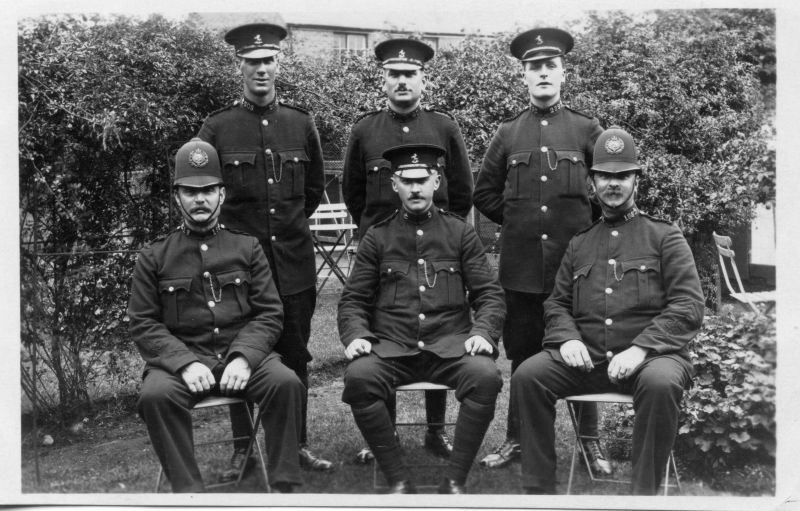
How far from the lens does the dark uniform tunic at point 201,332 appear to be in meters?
3.39

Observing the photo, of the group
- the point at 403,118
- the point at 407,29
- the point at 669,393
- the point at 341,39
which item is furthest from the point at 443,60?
→ the point at 669,393

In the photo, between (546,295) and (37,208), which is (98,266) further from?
(546,295)

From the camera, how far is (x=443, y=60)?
825cm

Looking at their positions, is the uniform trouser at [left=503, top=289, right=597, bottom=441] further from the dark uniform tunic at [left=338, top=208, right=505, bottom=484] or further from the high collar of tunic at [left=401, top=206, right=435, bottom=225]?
the high collar of tunic at [left=401, top=206, right=435, bottom=225]

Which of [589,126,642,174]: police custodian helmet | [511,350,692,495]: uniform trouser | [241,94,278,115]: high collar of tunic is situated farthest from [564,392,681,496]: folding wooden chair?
[241,94,278,115]: high collar of tunic

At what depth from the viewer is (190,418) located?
3.40 metres

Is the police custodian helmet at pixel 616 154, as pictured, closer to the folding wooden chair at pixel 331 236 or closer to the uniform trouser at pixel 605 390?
the uniform trouser at pixel 605 390

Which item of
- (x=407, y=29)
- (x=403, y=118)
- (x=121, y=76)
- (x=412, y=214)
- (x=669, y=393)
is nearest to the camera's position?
(x=669, y=393)

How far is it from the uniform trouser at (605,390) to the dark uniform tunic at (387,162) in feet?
4.20

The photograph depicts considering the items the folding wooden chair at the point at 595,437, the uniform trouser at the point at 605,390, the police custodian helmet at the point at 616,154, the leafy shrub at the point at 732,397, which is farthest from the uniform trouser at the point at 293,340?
the leafy shrub at the point at 732,397

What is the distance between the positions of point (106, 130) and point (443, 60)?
15.3ft

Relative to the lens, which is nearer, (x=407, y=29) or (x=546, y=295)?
(x=546, y=295)

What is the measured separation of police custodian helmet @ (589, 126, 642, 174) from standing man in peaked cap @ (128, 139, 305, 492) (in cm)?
192

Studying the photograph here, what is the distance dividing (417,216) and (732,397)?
2.03 metres
